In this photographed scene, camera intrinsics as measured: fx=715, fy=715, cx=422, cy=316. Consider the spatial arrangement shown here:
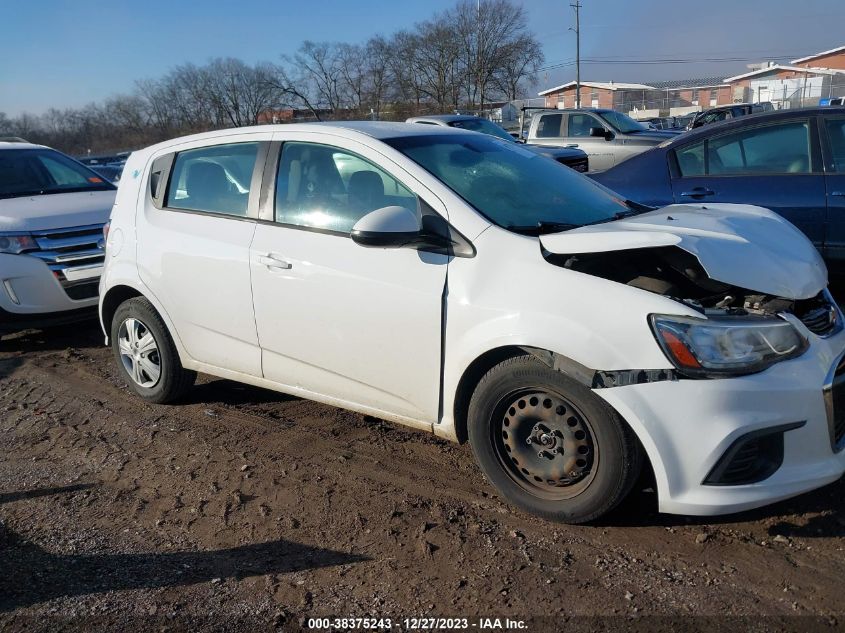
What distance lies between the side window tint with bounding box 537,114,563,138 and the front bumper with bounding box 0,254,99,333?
1113 cm

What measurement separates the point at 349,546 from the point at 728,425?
63.9 inches

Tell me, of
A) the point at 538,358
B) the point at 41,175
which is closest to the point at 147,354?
the point at 538,358

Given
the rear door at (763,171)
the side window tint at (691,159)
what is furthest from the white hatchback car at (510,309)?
the side window tint at (691,159)

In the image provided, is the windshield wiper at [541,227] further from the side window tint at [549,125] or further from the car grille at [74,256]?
the side window tint at [549,125]

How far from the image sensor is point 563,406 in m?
3.00

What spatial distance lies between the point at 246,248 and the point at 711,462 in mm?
2614

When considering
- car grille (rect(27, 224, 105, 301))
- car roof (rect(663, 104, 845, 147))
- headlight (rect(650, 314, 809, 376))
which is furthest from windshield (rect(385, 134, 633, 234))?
car grille (rect(27, 224, 105, 301))

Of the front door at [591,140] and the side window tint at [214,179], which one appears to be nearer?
the side window tint at [214,179]

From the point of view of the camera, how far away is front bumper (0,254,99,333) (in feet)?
20.2

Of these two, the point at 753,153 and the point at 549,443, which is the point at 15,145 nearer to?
the point at 549,443

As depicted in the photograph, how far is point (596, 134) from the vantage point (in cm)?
1429

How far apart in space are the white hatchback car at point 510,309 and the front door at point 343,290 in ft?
0.04

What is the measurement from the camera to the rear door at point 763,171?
5377 mm

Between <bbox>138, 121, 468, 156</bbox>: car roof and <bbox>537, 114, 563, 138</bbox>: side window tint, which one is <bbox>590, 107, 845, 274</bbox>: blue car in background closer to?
<bbox>138, 121, 468, 156</bbox>: car roof
